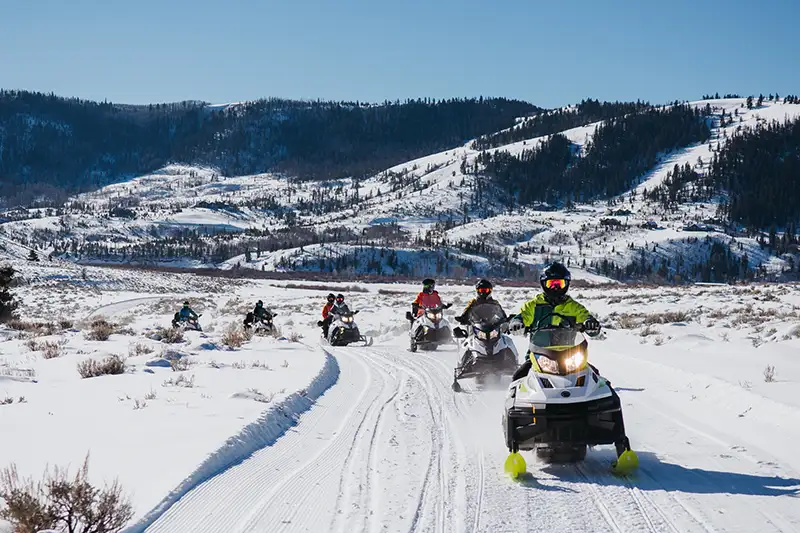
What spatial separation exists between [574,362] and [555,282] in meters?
1.09

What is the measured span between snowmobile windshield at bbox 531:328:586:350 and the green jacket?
50 centimetres

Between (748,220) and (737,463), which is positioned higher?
(748,220)

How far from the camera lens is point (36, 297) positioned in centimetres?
5375

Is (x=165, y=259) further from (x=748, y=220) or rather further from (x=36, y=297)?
(x=748, y=220)

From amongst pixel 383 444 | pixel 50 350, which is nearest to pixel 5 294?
pixel 50 350

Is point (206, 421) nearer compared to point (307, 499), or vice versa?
point (307, 499)

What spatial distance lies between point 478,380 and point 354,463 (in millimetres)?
6761

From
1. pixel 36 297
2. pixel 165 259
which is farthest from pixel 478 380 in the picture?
pixel 165 259

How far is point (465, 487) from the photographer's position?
6.36 meters

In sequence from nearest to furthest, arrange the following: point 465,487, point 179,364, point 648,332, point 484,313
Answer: point 465,487 → point 484,313 → point 179,364 → point 648,332

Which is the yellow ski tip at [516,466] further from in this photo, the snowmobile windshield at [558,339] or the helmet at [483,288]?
the helmet at [483,288]

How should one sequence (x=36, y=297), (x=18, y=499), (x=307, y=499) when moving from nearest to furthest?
1. (x=18, y=499)
2. (x=307, y=499)
3. (x=36, y=297)

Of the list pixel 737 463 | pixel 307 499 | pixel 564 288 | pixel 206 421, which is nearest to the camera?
pixel 307 499

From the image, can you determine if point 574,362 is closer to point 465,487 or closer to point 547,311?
point 547,311
